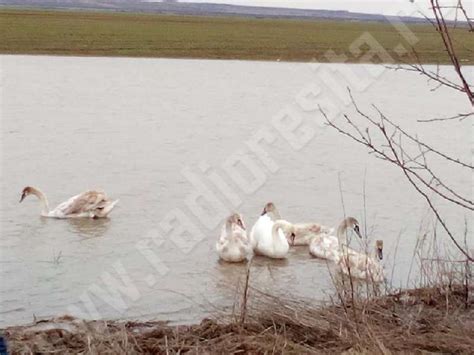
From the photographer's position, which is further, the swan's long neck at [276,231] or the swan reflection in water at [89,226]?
the swan reflection in water at [89,226]

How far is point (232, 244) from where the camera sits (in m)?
8.63

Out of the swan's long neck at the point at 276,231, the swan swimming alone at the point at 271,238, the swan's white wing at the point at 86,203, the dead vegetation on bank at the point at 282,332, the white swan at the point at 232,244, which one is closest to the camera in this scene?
the dead vegetation on bank at the point at 282,332

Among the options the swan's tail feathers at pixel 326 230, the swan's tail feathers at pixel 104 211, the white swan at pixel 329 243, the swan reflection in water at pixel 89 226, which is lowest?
the white swan at pixel 329 243

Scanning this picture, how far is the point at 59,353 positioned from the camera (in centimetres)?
524

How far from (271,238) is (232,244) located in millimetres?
438

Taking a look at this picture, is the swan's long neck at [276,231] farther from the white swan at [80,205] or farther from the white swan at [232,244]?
the white swan at [80,205]

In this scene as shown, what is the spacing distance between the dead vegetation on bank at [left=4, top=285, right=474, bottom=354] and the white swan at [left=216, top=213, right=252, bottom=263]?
2.32 metres

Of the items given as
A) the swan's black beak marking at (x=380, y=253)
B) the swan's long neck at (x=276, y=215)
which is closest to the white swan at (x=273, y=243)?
the swan's long neck at (x=276, y=215)

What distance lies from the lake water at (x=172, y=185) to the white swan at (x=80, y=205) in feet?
0.37

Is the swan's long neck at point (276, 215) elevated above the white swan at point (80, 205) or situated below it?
below

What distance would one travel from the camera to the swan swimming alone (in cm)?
886

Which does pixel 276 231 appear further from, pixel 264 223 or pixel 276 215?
pixel 276 215

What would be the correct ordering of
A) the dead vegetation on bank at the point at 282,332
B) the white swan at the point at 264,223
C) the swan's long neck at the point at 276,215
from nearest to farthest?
the dead vegetation on bank at the point at 282,332
the white swan at the point at 264,223
the swan's long neck at the point at 276,215

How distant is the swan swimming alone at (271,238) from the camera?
8.86 m
